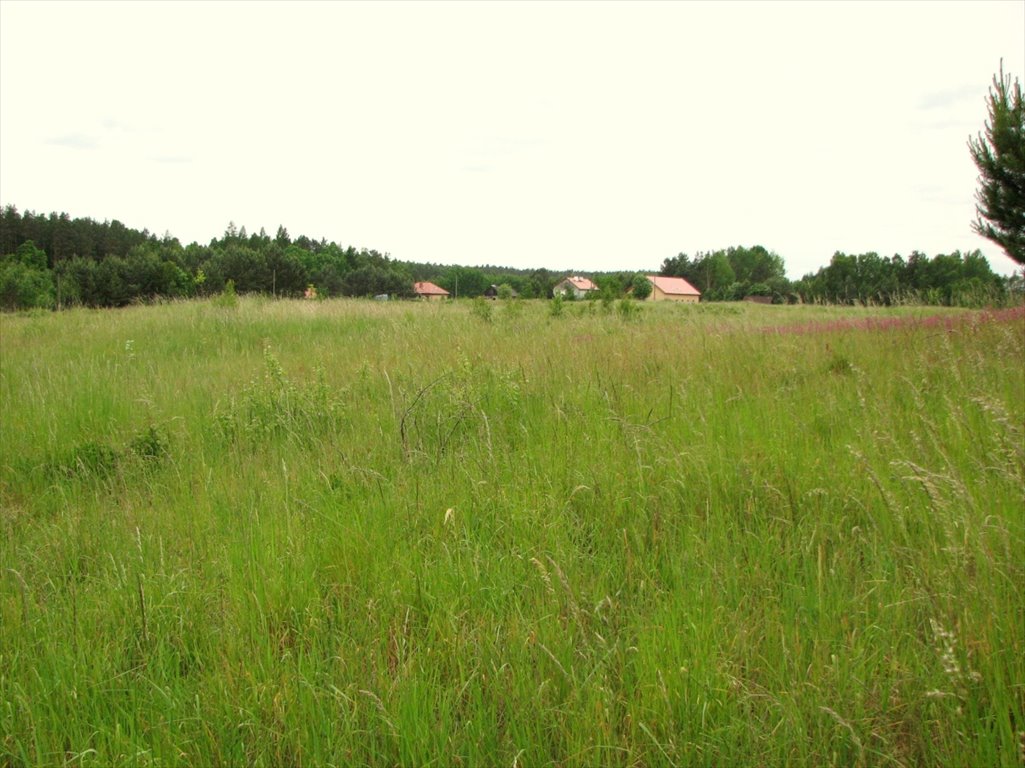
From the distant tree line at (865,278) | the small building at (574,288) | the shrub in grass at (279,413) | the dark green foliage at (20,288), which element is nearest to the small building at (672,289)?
the distant tree line at (865,278)

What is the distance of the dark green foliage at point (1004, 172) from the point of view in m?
8.17

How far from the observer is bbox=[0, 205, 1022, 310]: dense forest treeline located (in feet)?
153

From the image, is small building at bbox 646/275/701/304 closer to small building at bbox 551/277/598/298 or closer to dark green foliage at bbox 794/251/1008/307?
small building at bbox 551/277/598/298

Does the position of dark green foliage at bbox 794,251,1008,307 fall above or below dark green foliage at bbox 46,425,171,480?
above

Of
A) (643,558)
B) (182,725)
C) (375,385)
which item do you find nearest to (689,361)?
(375,385)

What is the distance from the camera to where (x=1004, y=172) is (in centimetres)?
853

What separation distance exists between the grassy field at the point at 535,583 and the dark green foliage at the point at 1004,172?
18.2 ft

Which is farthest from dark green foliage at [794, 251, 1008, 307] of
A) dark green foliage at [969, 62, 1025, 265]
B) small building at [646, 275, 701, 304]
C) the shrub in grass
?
the shrub in grass

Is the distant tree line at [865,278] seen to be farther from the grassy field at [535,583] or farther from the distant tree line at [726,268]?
the grassy field at [535,583]

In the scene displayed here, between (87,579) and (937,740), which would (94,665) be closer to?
(87,579)

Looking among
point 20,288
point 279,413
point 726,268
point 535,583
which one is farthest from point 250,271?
point 726,268

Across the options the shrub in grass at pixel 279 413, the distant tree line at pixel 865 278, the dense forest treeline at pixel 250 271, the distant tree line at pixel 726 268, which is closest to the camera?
the shrub in grass at pixel 279 413

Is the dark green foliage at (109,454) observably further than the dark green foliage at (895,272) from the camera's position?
No

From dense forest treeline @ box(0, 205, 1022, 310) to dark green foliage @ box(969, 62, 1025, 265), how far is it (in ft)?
32.6
